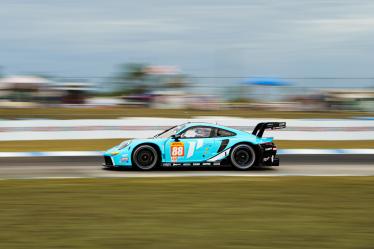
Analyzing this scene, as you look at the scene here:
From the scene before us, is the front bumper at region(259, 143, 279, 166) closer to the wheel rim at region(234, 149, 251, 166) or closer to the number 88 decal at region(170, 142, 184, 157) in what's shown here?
the wheel rim at region(234, 149, 251, 166)

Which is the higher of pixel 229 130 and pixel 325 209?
pixel 229 130

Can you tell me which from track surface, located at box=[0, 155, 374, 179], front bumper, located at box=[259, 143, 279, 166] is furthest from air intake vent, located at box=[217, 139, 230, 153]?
front bumper, located at box=[259, 143, 279, 166]

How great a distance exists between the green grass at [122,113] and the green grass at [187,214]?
11324 mm

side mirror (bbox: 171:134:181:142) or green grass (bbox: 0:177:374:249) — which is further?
side mirror (bbox: 171:134:181:142)

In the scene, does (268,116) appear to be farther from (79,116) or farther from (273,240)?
(273,240)

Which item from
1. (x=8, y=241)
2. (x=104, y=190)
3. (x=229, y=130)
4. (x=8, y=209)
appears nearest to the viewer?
(x=8, y=241)

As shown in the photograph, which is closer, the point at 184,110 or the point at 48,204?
the point at 48,204

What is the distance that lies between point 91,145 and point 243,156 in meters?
8.31

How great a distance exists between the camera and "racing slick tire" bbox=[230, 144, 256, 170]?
1243 centimetres

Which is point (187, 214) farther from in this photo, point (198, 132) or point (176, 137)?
point (198, 132)

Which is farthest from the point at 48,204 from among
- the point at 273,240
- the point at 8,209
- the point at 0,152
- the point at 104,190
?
the point at 0,152

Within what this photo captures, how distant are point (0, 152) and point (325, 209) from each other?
11834 millimetres

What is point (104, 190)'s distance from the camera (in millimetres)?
9117

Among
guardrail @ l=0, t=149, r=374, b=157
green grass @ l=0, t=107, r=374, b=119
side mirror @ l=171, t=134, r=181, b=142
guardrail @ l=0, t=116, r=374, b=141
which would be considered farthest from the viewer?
green grass @ l=0, t=107, r=374, b=119
